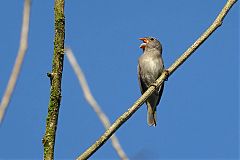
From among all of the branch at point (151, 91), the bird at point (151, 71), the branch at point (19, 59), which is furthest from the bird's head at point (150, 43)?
the branch at point (19, 59)

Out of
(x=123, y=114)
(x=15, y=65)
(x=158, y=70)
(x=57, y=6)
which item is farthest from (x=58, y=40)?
(x=158, y=70)

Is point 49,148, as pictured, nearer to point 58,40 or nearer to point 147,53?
point 58,40

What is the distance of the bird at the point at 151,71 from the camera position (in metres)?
9.75

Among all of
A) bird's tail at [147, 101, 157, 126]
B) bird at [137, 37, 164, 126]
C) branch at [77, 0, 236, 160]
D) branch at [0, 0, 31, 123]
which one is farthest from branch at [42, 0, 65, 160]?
bird's tail at [147, 101, 157, 126]

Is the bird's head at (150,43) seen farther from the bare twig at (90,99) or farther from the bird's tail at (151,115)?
the bare twig at (90,99)

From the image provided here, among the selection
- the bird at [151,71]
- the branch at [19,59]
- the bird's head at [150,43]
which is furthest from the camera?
the bird's head at [150,43]

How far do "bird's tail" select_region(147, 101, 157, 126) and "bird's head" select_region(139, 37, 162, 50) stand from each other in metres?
1.28

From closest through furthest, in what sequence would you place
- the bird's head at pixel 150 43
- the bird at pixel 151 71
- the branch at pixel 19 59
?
the branch at pixel 19 59, the bird at pixel 151 71, the bird's head at pixel 150 43

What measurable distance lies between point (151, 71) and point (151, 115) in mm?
921

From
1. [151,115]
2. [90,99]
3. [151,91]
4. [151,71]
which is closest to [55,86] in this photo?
[90,99]

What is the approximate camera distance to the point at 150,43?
1055 centimetres

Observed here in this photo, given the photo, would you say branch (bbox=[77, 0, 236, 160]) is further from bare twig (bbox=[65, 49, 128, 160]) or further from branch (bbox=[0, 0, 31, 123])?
branch (bbox=[0, 0, 31, 123])

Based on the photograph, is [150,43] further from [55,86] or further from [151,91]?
[55,86]

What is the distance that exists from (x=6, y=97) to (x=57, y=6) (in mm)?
1290
